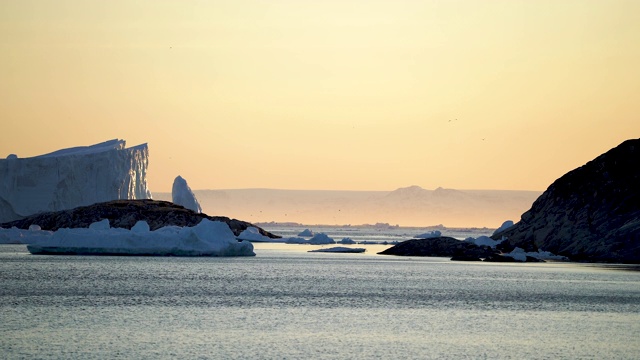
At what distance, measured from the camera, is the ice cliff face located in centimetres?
11838

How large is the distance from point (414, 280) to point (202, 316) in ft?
86.5

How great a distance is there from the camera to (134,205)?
11475 centimetres

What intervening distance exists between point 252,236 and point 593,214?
58.2 meters

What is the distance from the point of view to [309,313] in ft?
124

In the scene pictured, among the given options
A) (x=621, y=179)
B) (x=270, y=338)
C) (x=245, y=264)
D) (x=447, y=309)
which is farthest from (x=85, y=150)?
(x=270, y=338)

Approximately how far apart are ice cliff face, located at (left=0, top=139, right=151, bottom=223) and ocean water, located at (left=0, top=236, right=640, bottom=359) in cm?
5137

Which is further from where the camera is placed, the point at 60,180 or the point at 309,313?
the point at 60,180

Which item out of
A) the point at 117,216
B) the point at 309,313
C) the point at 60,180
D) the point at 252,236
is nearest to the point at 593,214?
the point at 309,313

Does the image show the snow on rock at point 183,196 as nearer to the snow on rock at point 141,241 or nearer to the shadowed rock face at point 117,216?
the shadowed rock face at point 117,216

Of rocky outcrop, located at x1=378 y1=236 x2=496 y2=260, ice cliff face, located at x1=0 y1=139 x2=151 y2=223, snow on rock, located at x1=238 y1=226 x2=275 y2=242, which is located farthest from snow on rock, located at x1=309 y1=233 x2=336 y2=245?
ice cliff face, located at x1=0 y1=139 x2=151 y2=223

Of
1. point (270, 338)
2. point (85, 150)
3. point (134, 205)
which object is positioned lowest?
point (270, 338)

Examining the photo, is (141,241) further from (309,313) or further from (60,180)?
(60,180)

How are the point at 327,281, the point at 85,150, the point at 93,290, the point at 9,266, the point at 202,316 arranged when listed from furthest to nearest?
the point at 85,150
the point at 9,266
the point at 327,281
the point at 93,290
the point at 202,316

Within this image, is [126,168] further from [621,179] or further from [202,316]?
[202,316]
